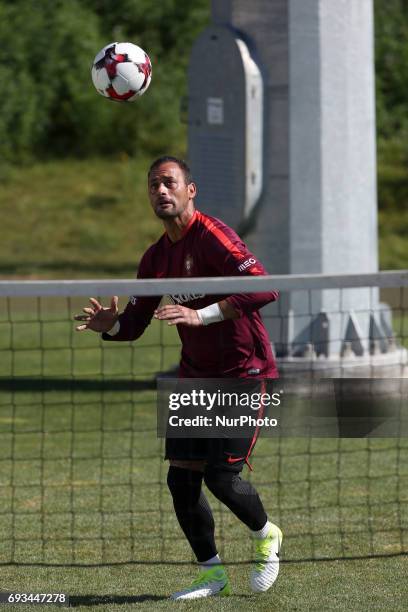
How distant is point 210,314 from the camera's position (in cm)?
603

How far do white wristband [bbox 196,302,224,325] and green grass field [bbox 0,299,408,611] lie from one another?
1.42 meters

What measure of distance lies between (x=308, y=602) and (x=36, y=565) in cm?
167

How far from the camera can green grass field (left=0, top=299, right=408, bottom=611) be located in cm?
655

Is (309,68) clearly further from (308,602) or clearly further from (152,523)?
(308,602)

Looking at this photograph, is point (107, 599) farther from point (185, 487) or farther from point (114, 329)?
point (114, 329)

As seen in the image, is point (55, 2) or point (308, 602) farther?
point (55, 2)

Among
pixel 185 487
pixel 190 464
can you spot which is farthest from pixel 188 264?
pixel 185 487

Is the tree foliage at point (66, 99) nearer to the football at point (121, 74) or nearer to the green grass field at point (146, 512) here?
the green grass field at point (146, 512)

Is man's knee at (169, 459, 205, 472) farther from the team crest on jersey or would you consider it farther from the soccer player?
the team crest on jersey

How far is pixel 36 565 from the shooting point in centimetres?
702

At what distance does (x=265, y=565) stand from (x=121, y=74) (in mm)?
4050

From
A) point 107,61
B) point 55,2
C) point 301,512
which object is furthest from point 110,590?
point 55,2

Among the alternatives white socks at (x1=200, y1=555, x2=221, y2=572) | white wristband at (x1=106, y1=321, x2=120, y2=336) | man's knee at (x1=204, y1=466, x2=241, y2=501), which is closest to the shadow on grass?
white socks at (x1=200, y1=555, x2=221, y2=572)

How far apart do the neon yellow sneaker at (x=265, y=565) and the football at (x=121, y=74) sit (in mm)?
3822
